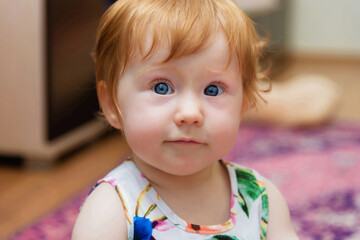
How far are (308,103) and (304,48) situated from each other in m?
2.00

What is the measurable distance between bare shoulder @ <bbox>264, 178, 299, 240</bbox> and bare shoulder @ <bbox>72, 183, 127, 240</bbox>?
0.24 m

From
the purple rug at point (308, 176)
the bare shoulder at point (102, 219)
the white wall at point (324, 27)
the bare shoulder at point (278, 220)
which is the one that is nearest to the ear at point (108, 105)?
the bare shoulder at point (102, 219)

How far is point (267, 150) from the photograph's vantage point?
181cm

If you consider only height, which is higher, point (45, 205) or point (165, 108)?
point (165, 108)

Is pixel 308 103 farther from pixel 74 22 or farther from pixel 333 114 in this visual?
pixel 74 22

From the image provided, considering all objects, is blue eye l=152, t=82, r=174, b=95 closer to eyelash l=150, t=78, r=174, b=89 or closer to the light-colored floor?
eyelash l=150, t=78, r=174, b=89

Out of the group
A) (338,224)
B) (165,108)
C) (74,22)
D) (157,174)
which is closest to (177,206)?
(157,174)

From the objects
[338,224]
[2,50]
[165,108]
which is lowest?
[338,224]

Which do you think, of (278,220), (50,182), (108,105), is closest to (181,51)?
(108,105)

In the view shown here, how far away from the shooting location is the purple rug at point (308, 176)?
1235 mm

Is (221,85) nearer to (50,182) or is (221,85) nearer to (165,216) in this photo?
(165,216)

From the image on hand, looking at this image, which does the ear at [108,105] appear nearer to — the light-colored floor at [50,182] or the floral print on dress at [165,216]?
the floral print on dress at [165,216]

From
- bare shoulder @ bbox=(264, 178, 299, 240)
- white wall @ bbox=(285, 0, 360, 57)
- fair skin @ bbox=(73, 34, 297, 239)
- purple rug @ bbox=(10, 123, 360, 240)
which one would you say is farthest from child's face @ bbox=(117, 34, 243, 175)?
white wall @ bbox=(285, 0, 360, 57)

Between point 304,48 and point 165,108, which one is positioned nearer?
point 165,108
